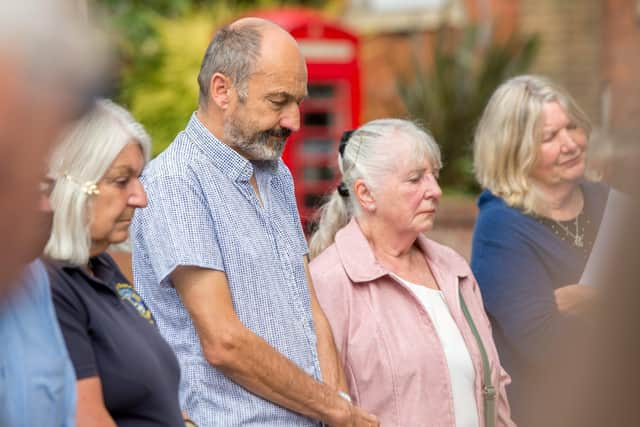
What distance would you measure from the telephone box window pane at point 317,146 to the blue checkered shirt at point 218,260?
6678mm

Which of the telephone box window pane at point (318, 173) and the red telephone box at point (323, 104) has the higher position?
the red telephone box at point (323, 104)

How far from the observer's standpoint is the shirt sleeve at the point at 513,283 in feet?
12.2

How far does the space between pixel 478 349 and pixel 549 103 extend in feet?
3.57

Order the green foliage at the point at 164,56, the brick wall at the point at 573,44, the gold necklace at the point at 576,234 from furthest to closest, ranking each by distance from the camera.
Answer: the green foliage at the point at 164,56, the brick wall at the point at 573,44, the gold necklace at the point at 576,234

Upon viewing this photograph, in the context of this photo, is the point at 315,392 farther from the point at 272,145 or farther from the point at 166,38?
the point at 166,38

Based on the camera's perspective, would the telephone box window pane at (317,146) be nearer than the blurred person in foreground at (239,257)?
No

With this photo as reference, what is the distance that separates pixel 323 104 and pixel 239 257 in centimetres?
690

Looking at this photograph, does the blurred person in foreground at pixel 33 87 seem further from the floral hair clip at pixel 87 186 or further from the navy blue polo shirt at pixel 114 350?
the floral hair clip at pixel 87 186

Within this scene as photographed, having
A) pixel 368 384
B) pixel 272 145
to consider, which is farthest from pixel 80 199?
pixel 368 384

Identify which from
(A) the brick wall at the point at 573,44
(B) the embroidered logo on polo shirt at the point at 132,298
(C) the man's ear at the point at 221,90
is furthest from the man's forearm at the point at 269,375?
(A) the brick wall at the point at 573,44

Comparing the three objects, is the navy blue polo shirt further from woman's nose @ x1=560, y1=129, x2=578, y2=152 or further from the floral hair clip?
woman's nose @ x1=560, y1=129, x2=578, y2=152

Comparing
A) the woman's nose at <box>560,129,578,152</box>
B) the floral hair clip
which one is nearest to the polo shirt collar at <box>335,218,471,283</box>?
the woman's nose at <box>560,129,578,152</box>

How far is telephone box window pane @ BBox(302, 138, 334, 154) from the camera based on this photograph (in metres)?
9.78

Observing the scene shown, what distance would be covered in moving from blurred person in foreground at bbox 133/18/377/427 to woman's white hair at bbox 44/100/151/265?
464 millimetres
